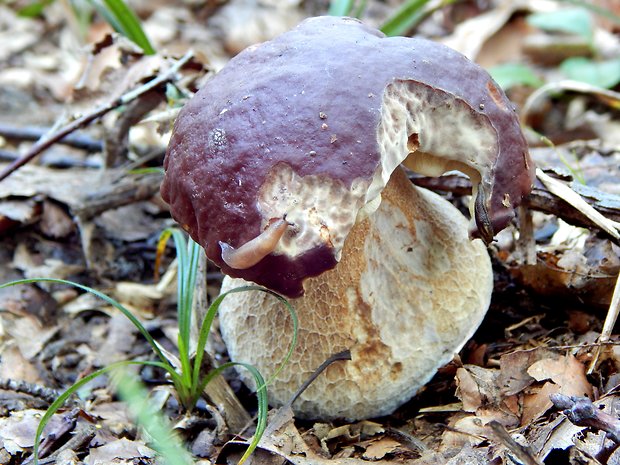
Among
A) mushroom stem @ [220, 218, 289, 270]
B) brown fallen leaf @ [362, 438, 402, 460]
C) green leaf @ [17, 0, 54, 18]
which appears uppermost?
green leaf @ [17, 0, 54, 18]

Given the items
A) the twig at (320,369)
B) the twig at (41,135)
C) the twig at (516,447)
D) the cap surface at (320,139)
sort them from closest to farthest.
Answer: the twig at (516,447), the cap surface at (320,139), the twig at (320,369), the twig at (41,135)

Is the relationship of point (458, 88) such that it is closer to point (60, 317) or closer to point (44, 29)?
point (60, 317)

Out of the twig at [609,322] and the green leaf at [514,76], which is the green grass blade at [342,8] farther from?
the twig at [609,322]

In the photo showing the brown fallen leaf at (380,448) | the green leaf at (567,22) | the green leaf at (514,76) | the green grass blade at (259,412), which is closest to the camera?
the green grass blade at (259,412)

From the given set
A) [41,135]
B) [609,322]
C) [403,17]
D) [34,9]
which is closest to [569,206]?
[609,322]

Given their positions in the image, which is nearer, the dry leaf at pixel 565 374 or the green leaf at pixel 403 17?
the dry leaf at pixel 565 374

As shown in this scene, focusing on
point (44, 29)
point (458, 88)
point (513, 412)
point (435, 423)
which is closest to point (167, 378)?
point (435, 423)

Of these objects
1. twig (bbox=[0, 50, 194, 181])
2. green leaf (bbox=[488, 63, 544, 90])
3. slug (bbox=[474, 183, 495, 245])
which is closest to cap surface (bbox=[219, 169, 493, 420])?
slug (bbox=[474, 183, 495, 245])

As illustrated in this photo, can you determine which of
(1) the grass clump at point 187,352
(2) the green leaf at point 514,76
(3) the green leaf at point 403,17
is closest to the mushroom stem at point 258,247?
(1) the grass clump at point 187,352

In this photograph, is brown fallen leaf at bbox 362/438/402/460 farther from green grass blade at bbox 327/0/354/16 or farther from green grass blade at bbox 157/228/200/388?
green grass blade at bbox 327/0/354/16
